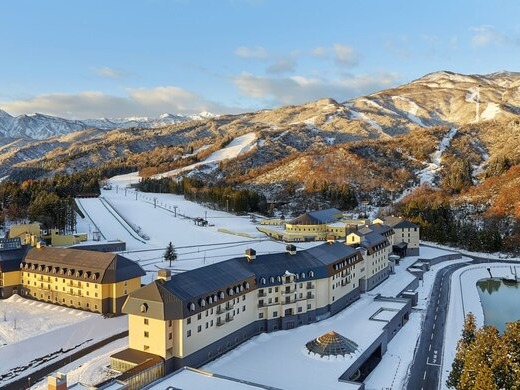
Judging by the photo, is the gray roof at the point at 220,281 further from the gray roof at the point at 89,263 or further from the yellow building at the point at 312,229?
the yellow building at the point at 312,229

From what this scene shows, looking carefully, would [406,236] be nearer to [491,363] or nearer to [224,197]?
[491,363]

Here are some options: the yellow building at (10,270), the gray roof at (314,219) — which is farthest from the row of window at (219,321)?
the gray roof at (314,219)

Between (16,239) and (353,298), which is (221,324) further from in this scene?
(16,239)

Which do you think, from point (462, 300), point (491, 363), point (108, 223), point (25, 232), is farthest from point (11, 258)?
point (462, 300)

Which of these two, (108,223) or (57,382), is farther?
(108,223)

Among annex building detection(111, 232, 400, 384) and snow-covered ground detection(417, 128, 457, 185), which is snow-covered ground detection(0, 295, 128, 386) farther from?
snow-covered ground detection(417, 128, 457, 185)

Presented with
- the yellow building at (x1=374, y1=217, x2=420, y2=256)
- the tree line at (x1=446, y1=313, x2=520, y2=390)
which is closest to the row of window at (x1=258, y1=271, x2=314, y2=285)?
the tree line at (x1=446, y1=313, x2=520, y2=390)
